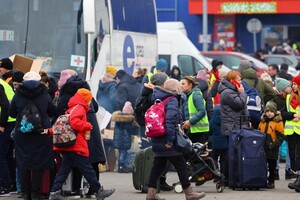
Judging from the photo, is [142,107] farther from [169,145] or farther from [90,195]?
[169,145]

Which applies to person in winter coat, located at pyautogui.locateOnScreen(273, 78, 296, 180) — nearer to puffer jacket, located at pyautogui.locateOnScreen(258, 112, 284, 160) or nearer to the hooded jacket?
puffer jacket, located at pyautogui.locateOnScreen(258, 112, 284, 160)

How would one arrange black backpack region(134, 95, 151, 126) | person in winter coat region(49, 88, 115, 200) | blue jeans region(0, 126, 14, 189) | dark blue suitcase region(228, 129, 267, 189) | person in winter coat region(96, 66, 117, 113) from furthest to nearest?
person in winter coat region(96, 66, 117, 113) → dark blue suitcase region(228, 129, 267, 189) → black backpack region(134, 95, 151, 126) → blue jeans region(0, 126, 14, 189) → person in winter coat region(49, 88, 115, 200)

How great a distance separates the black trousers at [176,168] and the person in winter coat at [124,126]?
17.0 ft

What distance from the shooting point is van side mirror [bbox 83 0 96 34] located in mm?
17641

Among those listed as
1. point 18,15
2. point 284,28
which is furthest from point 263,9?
point 18,15

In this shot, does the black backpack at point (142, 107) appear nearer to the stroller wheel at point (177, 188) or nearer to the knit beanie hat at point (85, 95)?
the stroller wheel at point (177, 188)

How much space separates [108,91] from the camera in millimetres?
19047

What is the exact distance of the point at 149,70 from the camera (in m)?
22.7

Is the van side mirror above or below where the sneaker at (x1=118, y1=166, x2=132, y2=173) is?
above

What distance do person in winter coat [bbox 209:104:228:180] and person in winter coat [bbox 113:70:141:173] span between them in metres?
2.66

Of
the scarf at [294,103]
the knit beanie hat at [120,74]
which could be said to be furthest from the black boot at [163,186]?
the knit beanie hat at [120,74]

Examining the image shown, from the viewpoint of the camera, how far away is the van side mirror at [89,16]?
17641 millimetres

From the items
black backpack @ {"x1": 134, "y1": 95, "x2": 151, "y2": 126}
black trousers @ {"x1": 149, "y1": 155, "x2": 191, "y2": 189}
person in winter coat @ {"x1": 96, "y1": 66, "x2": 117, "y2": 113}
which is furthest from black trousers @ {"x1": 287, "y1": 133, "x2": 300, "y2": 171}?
person in winter coat @ {"x1": 96, "y1": 66, "x2": 117, "y2": 113}

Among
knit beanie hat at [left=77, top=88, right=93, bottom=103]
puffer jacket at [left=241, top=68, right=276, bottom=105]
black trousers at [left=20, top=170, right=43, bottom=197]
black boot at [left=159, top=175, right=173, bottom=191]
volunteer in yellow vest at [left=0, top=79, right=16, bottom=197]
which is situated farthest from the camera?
puffer jacket at [left=241, top=68, right=276, bottom=105]
